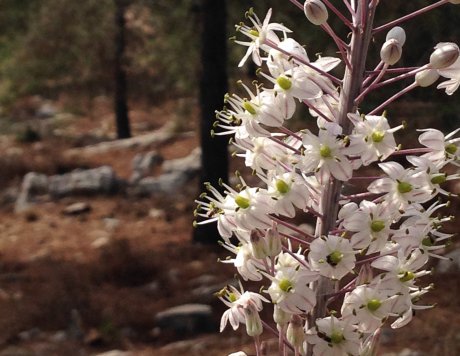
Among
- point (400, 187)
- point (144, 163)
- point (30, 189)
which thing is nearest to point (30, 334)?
point (400, 187)

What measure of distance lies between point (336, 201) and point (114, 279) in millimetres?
8534

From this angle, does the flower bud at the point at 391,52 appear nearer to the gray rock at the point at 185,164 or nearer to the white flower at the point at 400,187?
the white flower at the point at 400,187

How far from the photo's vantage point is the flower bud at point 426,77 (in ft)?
8.38

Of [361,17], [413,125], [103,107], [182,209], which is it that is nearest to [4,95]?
[103,107]

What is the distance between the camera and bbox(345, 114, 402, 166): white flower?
2.43m

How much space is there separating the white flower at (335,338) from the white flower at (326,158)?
0.45 meters

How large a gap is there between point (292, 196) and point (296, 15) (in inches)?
328

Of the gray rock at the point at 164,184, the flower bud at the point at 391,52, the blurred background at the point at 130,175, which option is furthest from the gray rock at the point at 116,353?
the gray rock at the point at 164,184

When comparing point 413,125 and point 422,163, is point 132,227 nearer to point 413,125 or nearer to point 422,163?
point 413,125

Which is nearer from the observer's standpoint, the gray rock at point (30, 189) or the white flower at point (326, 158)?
the white flower at point (326, 158)

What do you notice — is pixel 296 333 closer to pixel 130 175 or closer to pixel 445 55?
pixel 445 55

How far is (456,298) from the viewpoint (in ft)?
29.0

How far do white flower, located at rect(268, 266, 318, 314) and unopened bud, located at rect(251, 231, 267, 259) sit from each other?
9 cm

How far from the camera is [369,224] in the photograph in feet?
8.05
